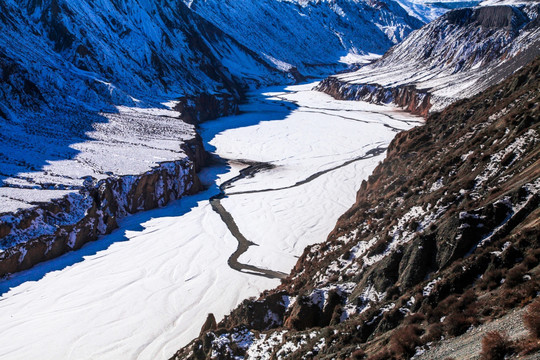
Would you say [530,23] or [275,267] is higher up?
[530,23]

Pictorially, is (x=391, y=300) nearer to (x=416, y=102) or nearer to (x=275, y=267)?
(x=275, y=267)

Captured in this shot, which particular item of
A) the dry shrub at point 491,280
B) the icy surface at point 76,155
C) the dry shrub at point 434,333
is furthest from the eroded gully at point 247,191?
the dry shrub at point 434,333

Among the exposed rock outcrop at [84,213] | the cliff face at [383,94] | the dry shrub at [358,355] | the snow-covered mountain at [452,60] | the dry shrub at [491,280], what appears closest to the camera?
the dry shrub at [358,355]

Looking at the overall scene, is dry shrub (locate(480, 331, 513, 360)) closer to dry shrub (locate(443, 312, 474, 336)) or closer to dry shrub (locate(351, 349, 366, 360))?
dry shrub (locate(443, 312, 474, 336))

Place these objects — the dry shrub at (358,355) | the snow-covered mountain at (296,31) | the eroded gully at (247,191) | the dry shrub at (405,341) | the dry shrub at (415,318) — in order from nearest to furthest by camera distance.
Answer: the dry shrub at (405,341) → the dry shrub at (358,355) → the dry shrub at (415,318) → the eroded gully at (247,191) → the snow-covered mountain at (296,31)

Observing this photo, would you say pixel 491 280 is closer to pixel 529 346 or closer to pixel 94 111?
pixel 529 346

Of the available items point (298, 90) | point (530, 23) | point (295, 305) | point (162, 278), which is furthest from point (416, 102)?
point (295, 305)

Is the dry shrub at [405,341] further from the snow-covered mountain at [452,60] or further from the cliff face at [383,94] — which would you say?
the cliff face at [383,94]
